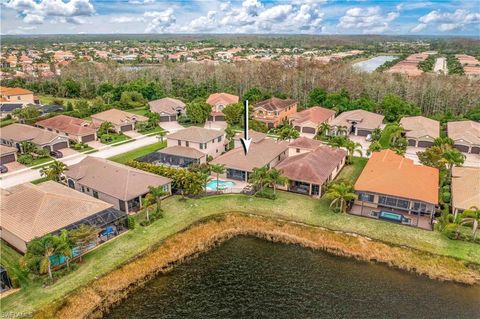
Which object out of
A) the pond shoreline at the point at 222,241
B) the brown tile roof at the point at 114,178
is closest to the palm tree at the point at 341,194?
the pond shoreline at the point at 222,241

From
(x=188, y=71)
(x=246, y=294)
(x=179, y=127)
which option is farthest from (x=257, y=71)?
(x=246, y=294)

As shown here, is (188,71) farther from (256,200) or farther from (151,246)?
(151,246)

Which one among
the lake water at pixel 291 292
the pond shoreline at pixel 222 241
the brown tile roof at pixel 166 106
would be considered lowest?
the lake water at pixel 291 292

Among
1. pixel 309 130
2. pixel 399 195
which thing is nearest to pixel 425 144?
pixel 309 130

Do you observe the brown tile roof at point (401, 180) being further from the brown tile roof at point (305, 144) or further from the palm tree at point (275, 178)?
the brown tile roof at point (305, 144)

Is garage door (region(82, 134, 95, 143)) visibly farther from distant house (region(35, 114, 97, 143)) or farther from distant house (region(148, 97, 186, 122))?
distant house (region(148, 97, 186, 122))

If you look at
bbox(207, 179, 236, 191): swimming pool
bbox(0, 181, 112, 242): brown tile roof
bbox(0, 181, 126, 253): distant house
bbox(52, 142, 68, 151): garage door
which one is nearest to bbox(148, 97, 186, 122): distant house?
bbox(52, 142, 68, 151): garage door
